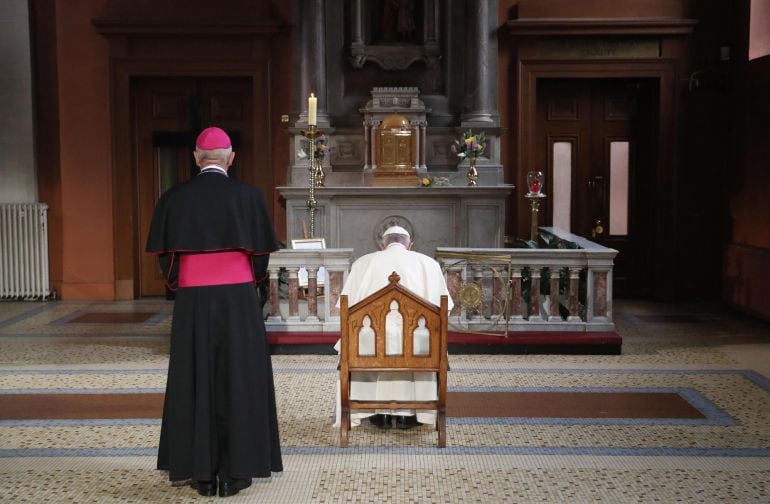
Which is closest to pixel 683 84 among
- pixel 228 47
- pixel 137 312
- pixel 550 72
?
pixel 550 72

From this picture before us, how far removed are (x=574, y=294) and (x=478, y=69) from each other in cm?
347

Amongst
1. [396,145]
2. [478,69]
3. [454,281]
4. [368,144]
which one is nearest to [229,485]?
[454,281]

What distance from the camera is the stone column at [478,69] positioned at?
35.0 ft

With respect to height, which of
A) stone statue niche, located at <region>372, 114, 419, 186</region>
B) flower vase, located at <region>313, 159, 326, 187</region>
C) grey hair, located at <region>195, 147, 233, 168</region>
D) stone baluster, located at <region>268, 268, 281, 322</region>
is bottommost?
stone baluster, located at <region>268, 268, 281, 322</region>

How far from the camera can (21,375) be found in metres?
7.45

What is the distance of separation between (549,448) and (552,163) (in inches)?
261

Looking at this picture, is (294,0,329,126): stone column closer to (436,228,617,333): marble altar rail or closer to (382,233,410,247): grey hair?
(436,228,617,333): marble altar rail

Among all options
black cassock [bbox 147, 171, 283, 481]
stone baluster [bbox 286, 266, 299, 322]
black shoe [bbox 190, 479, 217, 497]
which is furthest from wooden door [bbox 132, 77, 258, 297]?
black shoe [bbox 190, 479, 217, 497]

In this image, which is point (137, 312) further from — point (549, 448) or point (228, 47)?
point (549, 448)

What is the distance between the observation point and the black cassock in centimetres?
468

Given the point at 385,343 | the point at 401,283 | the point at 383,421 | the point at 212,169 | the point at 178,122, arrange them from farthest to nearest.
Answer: the point at 178,122 → the point at 383,421 → the point at 401,283 → the point at 385,343 → the point at 212,169

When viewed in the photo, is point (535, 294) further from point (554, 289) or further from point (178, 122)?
point (178, 122)

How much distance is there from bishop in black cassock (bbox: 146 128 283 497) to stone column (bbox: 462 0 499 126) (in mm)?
6253

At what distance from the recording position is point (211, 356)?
470 cm
